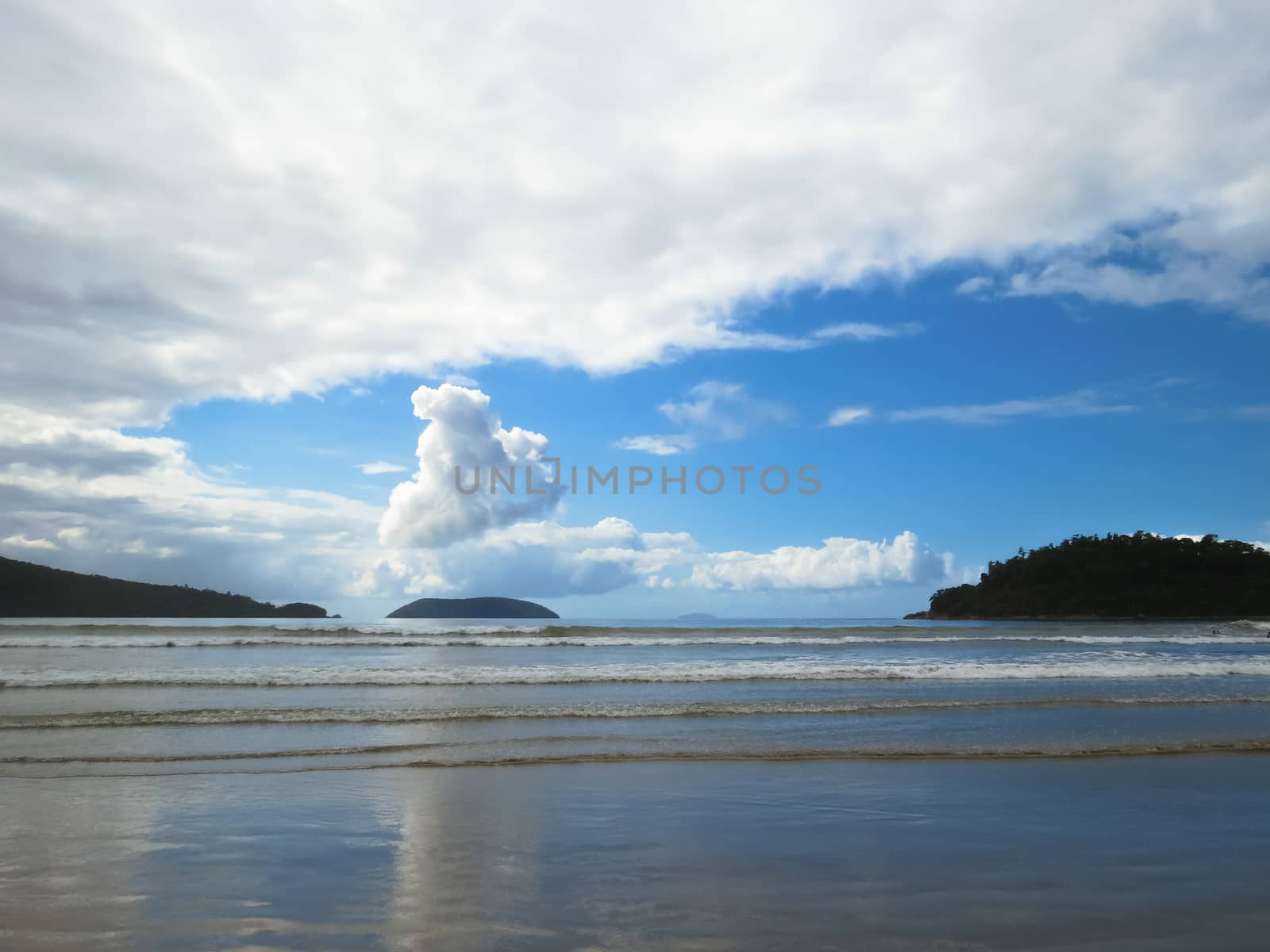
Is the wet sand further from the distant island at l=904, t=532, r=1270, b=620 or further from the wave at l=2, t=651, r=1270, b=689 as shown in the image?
the distant island at l=904, t=532, r=1270, b=620

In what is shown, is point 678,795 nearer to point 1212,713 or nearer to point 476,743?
point 476,743

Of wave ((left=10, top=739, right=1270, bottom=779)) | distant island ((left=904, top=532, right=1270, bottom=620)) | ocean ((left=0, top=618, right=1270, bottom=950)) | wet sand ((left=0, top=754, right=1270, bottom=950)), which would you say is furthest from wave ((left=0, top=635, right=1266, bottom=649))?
distant island ((left=904, top=532, right=1270, bottom=620))

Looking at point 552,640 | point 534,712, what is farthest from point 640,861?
point 552,640

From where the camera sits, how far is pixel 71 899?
528cm

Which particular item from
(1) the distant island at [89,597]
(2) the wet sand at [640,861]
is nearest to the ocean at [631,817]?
(2) the wet sand at [640,861]

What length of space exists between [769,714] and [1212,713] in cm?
850

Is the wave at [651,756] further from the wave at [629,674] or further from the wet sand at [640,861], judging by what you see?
the wave at [629,674]

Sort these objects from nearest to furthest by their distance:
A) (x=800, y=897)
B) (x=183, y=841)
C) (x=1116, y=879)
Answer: (x=800, y=897) → (x=1116, y=879) → (x=183, y=841)

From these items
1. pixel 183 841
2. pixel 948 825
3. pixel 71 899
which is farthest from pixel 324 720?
pixel 948 825

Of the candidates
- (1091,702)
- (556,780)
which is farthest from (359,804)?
(1091,702)

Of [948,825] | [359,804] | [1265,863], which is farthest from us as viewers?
[359,804]

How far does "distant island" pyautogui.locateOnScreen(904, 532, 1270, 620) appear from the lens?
108 metres

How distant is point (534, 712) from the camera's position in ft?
49.2

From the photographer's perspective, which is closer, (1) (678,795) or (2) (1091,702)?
(1) (678,795)
